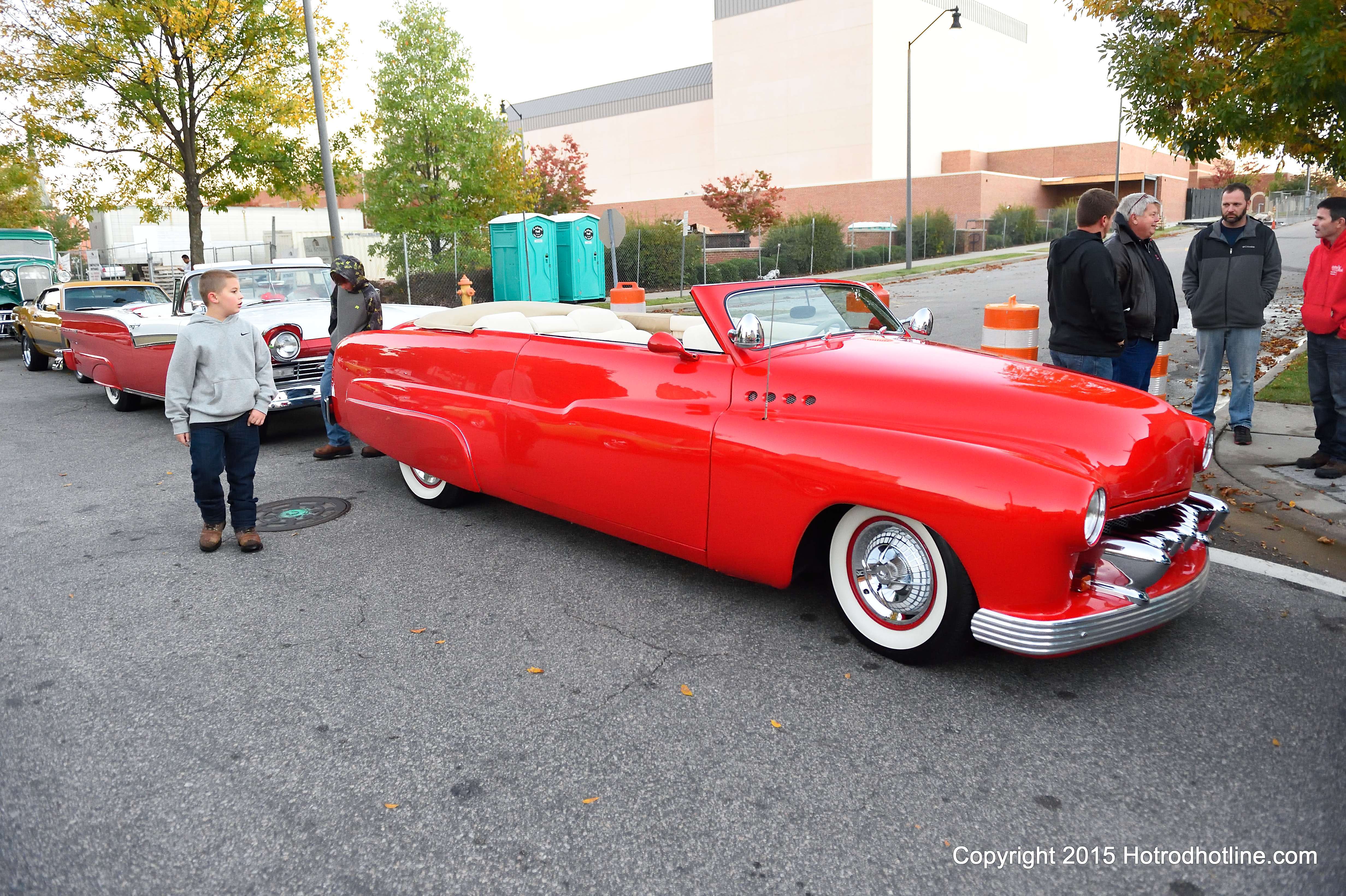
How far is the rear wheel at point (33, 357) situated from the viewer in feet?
49.3

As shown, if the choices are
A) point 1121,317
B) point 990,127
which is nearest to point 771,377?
point 1121,317

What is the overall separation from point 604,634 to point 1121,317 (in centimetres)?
346

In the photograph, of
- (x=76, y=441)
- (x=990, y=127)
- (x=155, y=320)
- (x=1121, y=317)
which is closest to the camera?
(x=1121, y=317)

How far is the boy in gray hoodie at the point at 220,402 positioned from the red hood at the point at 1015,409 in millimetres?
3022

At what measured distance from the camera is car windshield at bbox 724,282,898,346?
13.5 feet

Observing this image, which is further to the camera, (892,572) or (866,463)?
(892,572)

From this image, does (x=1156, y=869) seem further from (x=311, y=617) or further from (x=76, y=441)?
(x=76, y=441)

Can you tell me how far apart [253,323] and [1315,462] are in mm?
8104

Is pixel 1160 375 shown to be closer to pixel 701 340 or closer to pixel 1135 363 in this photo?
pixel 1135 363

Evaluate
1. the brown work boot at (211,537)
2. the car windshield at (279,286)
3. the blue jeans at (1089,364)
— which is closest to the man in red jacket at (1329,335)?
the blue jeans at (1089,364)

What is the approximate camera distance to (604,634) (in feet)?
12.9

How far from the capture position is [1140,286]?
5441 millimetres

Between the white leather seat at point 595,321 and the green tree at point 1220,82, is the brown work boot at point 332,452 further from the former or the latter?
the green tree at point 1220,82

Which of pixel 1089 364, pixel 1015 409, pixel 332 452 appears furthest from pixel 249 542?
pixel 1089 364
